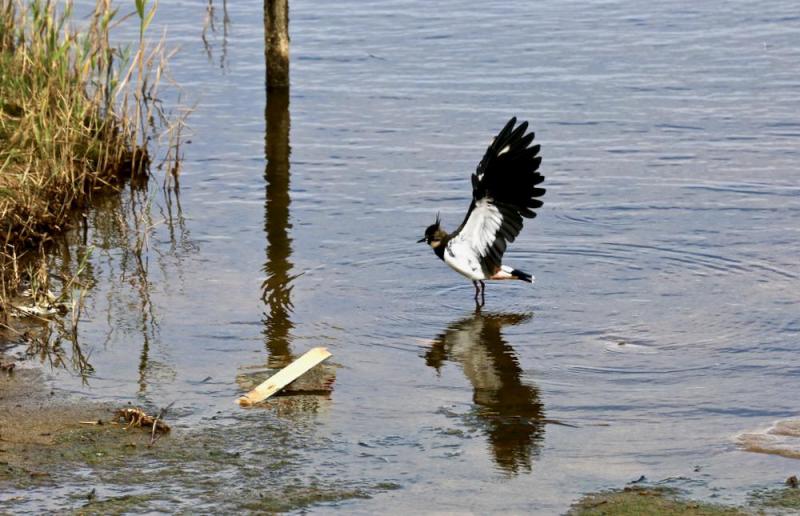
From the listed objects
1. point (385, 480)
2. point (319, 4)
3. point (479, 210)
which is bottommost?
point (385, 480)

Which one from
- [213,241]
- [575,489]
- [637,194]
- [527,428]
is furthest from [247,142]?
[575,489]

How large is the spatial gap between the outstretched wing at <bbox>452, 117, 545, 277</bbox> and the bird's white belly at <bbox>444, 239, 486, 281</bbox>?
0.03 metres

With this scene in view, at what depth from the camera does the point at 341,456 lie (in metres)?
6.41

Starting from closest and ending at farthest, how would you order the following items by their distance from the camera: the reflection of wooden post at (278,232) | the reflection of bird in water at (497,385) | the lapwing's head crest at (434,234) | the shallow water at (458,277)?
1. the shallow water at (458,277)
2. the reflection of bird in water at (497,385)
3. the reflection of wooden post at (278,232)
4. the lapwing's head crest at (434,234)

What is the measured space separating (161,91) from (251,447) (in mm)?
8524

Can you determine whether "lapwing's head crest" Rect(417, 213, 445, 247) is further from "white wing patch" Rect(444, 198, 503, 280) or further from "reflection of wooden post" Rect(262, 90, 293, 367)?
"reflection of wooden post" Rect(262, 90, 293, 367)

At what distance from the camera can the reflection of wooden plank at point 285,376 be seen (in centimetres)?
705

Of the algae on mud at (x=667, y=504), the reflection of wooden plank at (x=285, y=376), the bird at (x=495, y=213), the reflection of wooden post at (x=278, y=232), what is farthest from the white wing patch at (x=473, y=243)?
the algae on mud at (x=667, y=504)

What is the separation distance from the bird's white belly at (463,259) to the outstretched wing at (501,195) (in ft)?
0.09

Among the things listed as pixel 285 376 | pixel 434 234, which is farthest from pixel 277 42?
pixel 285 376

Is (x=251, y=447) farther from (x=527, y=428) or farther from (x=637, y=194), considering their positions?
(x=637, y=194)

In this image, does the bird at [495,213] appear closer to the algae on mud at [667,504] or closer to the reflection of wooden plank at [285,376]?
the reflection of wooden plank at [285,376]

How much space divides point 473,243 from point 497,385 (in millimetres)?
1830

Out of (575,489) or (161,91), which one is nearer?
(575,489)
